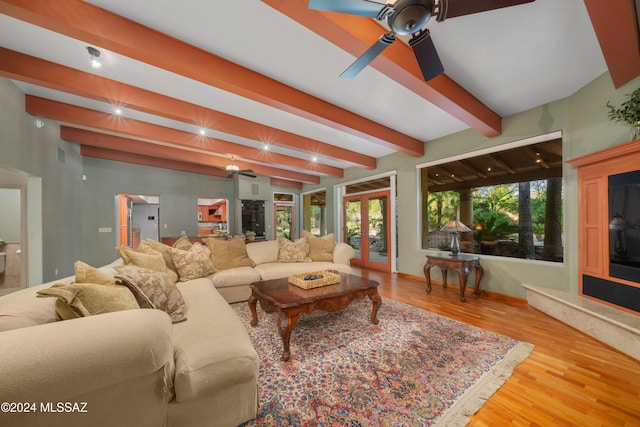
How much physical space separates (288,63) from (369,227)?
4.60m

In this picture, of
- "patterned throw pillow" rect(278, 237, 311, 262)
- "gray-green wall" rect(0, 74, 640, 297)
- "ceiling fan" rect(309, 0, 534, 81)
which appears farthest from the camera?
"patterned throw pillow" rect(278, 237, 311, 262)

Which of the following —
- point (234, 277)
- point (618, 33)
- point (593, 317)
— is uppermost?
point (618, 33)

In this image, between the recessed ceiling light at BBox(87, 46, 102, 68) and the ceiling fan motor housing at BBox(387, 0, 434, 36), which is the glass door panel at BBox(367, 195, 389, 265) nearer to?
the ceiling fan motor housing at BBox(387, 0, 434, 36)

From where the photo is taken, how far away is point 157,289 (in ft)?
5.96

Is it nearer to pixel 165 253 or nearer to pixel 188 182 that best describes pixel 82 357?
pixel 165 253

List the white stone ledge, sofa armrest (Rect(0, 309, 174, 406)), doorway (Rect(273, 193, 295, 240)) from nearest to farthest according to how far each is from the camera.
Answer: sofa armrest (Rect(0, 309, 174, 406))
the white stone ledge
doorway (Rect(273, 193, 295, 240))

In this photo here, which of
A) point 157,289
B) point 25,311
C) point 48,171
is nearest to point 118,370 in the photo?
point 25,311

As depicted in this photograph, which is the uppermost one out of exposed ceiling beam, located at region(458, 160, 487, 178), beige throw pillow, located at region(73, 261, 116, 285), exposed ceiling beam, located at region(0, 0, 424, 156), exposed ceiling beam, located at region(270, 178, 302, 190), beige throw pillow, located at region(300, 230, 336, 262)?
exposed ceiling beam, located at region(0, 0, 424, 156)

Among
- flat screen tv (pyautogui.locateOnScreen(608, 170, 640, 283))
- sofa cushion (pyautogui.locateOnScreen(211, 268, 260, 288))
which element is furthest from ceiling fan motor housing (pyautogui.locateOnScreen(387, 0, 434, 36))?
sofa cushion (pyautogui.locateOnScreen(211, 268, 260, 288))

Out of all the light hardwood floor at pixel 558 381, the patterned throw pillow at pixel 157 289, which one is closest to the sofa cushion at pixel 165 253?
the patterned throw pillow at pixel 157 289

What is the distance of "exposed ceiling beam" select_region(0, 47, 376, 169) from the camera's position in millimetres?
2510

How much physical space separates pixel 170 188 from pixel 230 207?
1830mm

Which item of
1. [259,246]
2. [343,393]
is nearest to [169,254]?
[259,246]

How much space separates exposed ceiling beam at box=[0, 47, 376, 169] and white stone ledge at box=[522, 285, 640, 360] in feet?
13.9
